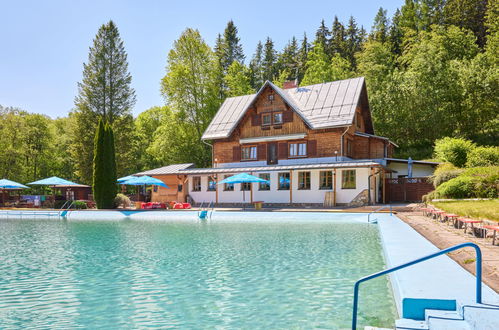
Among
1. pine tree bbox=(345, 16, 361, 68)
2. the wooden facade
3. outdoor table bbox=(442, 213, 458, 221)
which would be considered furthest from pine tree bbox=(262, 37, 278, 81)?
outdoor table bbox=(442, 213, 458, 221)

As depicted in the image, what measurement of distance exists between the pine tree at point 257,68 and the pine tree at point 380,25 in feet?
53.7

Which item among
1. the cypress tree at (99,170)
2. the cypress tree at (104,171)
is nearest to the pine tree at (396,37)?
the cypress tree at (104,171)

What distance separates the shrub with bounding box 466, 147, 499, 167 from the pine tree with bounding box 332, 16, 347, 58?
116 ft

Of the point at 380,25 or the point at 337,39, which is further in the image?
the point at 337,39

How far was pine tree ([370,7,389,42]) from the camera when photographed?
51.7 meters

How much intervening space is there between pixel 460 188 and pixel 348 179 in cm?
688

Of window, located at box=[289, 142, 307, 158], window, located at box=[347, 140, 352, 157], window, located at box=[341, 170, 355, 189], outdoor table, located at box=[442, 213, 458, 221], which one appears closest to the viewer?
outdoor table, located at box=[442, 213, 458, 221]

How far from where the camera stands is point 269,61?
182ft

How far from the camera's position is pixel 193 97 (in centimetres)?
3766

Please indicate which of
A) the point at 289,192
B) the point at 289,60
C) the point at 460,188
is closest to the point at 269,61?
the point at 289,60

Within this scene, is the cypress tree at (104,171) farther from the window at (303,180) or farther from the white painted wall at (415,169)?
the white painted wall at (415,169)

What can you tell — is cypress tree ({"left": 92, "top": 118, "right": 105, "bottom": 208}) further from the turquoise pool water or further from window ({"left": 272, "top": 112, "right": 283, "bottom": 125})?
the turquoise pool water

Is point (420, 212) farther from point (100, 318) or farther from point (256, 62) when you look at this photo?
point (256, 62)

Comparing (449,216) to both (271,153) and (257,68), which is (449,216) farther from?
(257,68)
